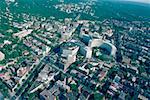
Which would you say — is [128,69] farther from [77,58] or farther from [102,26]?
[102,26]

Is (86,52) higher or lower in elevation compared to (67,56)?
lower

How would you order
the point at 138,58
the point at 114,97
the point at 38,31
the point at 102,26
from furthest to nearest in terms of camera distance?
the point at 102,26 < the point at 38,31 < the point at 138,58 < the point at 114,97

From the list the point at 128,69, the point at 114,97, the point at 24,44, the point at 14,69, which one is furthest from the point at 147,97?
the point at 24,44

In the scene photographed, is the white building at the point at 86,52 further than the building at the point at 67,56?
Yes

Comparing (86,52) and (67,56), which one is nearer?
(67,56)

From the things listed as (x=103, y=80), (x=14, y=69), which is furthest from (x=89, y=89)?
(x=14, y=69)

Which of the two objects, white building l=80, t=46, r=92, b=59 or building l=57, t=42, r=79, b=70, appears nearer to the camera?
building l=57, t=42, r=79, b=70

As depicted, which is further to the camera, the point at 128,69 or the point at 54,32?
the point at 54,32

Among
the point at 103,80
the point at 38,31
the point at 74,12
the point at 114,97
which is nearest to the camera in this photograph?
the point at 114,97

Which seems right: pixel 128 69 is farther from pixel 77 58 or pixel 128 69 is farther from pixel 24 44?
pixel 24 44
